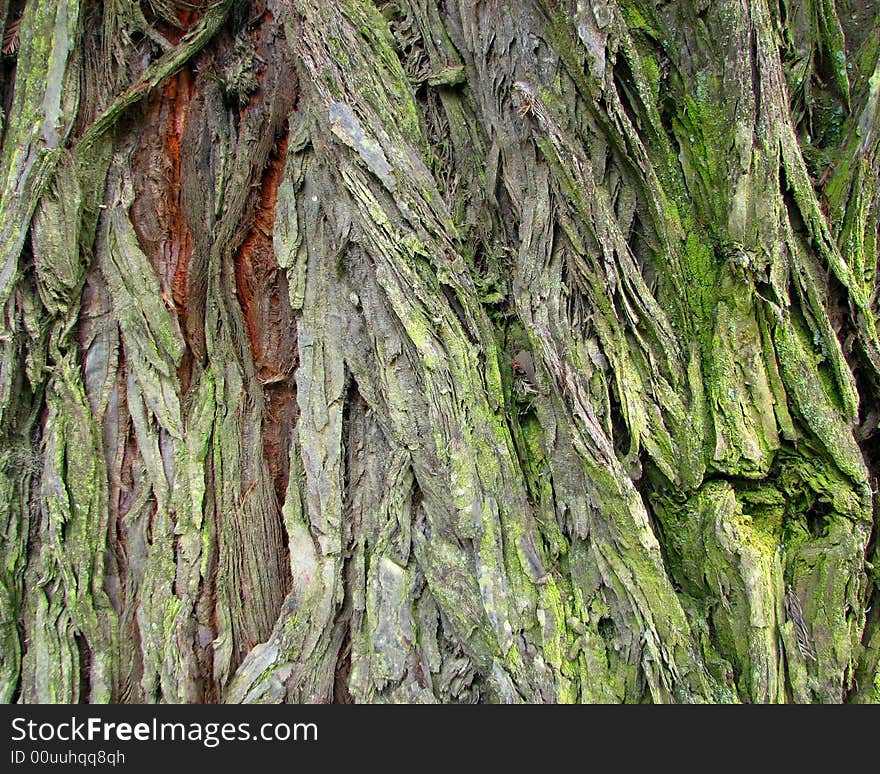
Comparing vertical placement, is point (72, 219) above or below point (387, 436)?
above

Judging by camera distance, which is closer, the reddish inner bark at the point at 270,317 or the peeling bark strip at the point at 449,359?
the peeling bark strip at the point at 449,359

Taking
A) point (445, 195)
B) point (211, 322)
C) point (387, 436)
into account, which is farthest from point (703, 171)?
point (211, 322)

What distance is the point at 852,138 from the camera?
6.53 ft

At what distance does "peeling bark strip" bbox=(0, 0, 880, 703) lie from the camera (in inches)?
66.1

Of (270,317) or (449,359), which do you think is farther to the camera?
(270,317)

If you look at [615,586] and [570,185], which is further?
[570,185]

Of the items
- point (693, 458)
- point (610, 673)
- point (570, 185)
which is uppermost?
point (570, 185)

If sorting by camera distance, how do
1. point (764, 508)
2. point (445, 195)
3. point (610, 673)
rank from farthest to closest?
point (445, 195) → point (764, 508) → point (610, 673)

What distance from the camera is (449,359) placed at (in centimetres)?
174

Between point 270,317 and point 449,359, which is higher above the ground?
point 270,317

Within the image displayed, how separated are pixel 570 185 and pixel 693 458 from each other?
2.66 ft

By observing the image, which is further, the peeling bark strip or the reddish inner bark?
the reddish inner bark

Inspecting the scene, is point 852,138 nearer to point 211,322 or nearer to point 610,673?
point 610,673

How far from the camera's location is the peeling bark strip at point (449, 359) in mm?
1680
